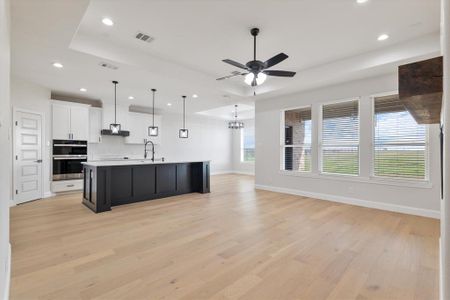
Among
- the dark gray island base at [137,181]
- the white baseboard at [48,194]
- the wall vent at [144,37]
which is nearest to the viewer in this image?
the wall vent at [144,37]

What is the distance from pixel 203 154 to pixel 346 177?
22.8 ft

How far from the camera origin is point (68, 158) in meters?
6.12

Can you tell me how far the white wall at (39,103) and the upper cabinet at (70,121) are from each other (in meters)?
0.15

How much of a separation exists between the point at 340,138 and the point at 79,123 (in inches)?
287

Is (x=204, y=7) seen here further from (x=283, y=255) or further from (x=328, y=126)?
(x=328, y=126)

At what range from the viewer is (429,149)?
408 centimetres

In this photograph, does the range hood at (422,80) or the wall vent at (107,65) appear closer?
the range hood at (422,80)

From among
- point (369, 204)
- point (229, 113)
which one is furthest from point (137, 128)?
point (369, 204)

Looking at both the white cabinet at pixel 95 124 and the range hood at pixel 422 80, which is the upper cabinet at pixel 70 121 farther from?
the range hood at pixel 422 80

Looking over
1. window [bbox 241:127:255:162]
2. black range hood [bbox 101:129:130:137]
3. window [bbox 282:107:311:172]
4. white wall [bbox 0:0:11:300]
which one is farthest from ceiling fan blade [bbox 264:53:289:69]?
window [bbox 241:127:255:162]

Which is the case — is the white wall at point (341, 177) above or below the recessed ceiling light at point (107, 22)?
below

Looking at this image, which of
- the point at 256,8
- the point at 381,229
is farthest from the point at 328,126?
the point at 256,8

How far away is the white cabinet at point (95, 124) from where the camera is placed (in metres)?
6.80

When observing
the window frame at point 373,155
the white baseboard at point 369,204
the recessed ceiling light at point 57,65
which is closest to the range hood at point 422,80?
the window frame at point 373,155
